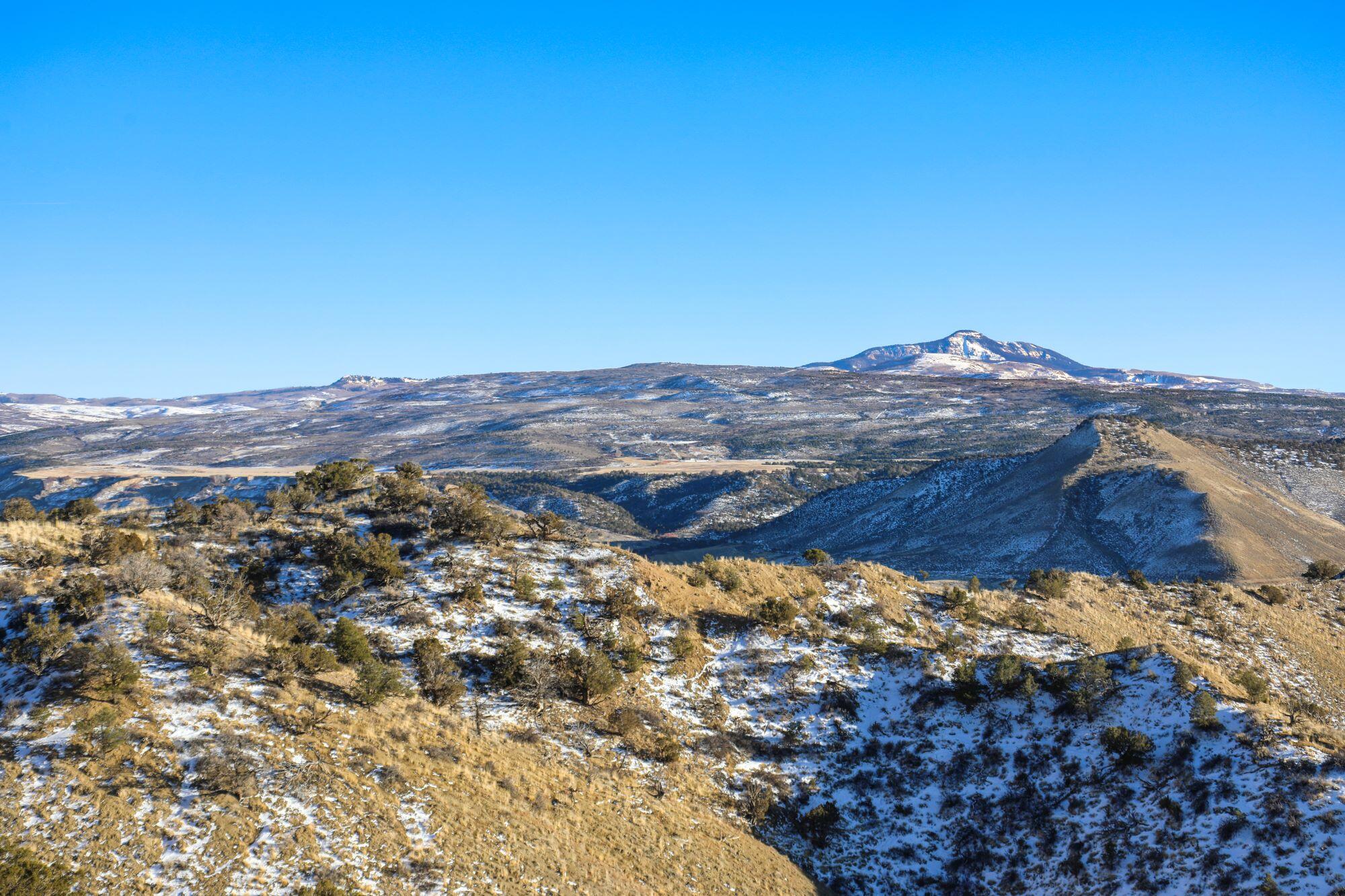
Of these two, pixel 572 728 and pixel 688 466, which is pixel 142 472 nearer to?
pixel 688 466

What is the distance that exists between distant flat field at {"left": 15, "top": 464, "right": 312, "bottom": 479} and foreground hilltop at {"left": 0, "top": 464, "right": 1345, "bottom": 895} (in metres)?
109

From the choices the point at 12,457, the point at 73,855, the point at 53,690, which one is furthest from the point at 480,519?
the point at 12,457

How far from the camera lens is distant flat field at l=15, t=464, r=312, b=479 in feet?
452

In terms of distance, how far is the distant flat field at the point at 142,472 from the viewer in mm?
137625

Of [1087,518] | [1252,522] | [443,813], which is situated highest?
[443,813]

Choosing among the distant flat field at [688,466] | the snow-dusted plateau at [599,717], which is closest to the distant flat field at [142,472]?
the distant flat field at [688,466]

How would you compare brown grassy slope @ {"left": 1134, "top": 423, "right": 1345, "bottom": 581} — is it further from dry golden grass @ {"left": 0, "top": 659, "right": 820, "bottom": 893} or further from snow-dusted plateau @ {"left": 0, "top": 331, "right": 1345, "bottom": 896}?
dry golden grass @ {"left": 0, "top": 659, "right": 820, "bottom": 893}

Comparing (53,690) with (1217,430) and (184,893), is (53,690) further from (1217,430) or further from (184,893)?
(1217,430)

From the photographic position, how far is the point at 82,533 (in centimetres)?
2392

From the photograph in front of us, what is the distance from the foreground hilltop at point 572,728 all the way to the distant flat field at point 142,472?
109024mm

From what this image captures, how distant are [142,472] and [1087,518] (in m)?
163

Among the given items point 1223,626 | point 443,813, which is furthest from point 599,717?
point 1223,626

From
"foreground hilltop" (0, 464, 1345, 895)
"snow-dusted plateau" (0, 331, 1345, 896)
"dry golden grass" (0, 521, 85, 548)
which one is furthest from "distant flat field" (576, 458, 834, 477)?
"dry golden grass" (0, 521, 85, 548)

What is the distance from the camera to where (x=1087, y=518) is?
224 ft
